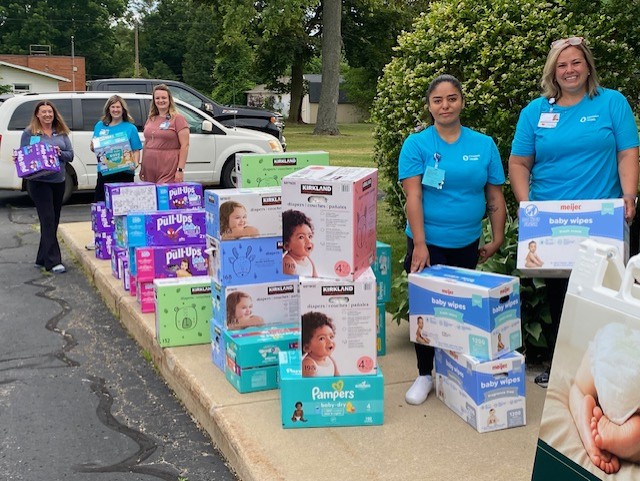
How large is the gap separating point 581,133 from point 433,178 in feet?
2.72

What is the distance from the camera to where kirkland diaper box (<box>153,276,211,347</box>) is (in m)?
5.68

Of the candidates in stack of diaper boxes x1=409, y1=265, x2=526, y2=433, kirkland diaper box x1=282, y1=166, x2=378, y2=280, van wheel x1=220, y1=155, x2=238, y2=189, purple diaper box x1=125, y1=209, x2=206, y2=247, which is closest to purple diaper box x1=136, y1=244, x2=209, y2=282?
purple diaper box x1=125, y1=209, x2=206, y2=247

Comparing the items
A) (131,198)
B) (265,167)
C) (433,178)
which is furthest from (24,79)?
(433,178)

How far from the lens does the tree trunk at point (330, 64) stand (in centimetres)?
3209

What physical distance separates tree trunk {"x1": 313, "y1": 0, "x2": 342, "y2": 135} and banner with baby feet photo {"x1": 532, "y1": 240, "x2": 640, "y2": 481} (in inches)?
1216

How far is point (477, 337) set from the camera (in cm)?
417

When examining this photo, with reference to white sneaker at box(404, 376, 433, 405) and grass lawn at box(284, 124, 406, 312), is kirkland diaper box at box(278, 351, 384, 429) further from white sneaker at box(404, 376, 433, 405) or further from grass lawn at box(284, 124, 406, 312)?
grass lawn at box(284, 124, 406, 312)

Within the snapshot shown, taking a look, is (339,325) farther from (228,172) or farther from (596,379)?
(228,172)

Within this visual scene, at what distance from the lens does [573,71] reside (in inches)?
167

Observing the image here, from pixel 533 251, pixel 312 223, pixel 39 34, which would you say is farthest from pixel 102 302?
pixel 39 34

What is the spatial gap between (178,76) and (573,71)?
291 feet

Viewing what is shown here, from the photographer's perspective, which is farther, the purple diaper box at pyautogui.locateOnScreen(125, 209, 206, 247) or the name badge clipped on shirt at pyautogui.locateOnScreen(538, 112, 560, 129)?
the purple diaper box at pyautogui.locateOnScreen(125, 209, 206, 247)

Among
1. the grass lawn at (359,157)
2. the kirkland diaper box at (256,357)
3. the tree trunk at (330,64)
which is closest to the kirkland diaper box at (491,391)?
the kirkland diaper box at (256,357)

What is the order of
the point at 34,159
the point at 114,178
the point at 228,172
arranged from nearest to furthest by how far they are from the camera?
1. the point at 34,159
2. the point at 114,178
3. the point at 228,172
